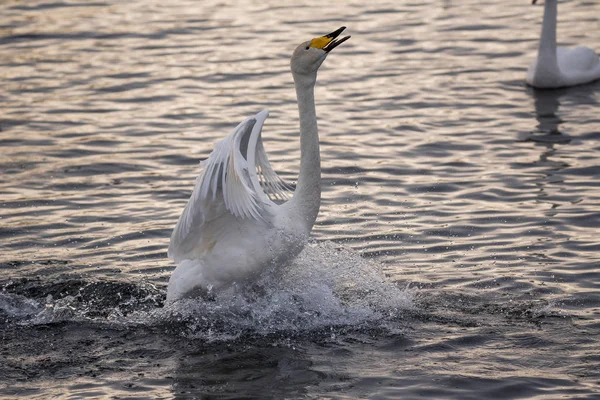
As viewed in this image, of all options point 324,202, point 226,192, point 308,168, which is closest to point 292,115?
point 324,202

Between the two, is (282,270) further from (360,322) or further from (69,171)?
(69,171)

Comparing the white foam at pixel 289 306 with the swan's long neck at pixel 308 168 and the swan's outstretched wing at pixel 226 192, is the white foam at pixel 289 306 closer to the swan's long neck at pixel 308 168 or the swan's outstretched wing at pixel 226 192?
the swan's outstretched wing at pixel 226 192

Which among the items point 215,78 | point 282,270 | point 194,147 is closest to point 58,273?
point 282,270

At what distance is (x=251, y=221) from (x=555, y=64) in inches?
291

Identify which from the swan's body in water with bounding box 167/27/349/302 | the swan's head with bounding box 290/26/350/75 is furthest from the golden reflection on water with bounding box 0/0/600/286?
the swan's head with bounding box 290/26/350/75

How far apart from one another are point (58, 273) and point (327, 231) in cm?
249

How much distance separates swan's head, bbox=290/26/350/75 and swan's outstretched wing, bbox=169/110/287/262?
0.44m

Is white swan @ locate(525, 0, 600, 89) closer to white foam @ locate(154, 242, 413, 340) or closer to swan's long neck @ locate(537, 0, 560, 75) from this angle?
swan's long neck @ locate(537, 0, 560, 75)

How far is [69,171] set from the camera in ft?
39.8

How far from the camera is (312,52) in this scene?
8016 millimetres

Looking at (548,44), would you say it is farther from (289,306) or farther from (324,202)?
(289,306)

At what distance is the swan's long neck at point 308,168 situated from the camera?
807 centimetres

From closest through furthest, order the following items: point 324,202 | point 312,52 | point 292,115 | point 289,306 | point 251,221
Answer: point 312,52, point 251,221, point 289,306, point 324,202, point 292,115

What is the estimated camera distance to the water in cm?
765
